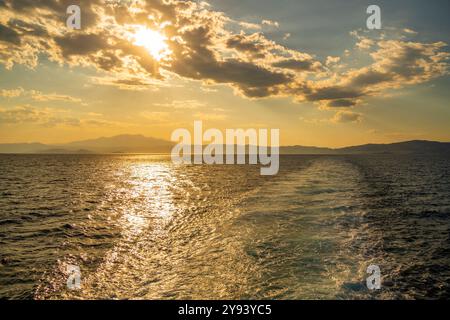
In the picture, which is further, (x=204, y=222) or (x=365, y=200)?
(x=365, y=200)

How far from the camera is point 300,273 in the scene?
14086mm

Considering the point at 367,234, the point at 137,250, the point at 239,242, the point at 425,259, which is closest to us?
the point at 425,259

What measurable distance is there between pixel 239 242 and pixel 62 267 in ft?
32.2

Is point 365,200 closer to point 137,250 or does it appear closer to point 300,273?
point 300,273

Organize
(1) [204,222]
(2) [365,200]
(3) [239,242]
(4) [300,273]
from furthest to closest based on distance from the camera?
(2) [365,200] < (1) [204,222] < (3) [239,242] < (4) [300,273]
